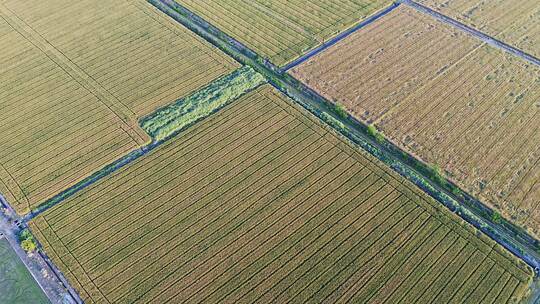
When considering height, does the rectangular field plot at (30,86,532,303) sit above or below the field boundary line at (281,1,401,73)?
below

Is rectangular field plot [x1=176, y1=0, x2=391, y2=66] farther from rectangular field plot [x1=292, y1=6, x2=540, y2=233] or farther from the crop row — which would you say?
the crop row

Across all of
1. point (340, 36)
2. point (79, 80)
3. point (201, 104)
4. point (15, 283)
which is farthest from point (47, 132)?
point (340, 36)

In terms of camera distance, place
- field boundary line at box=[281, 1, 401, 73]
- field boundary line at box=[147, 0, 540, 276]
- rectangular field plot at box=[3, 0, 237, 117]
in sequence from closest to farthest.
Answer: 1. field boundary line at box=[147, 0, 540, 276]
2. rectangular field plot at box=[3, 0, 237, 117]
3. field boundary line at box=[281, 1, 401, 73]

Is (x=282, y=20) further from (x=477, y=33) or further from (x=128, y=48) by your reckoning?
(x=477, y=33)

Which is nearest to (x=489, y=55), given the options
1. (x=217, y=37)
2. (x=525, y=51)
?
(x=525, y=51)

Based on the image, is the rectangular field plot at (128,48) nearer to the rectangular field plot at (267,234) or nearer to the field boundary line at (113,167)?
→ the field boundary line at (113,167)

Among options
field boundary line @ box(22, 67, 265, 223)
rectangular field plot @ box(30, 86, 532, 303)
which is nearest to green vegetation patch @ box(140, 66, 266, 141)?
field boundary line @ box(22, 67, 265, 223)
